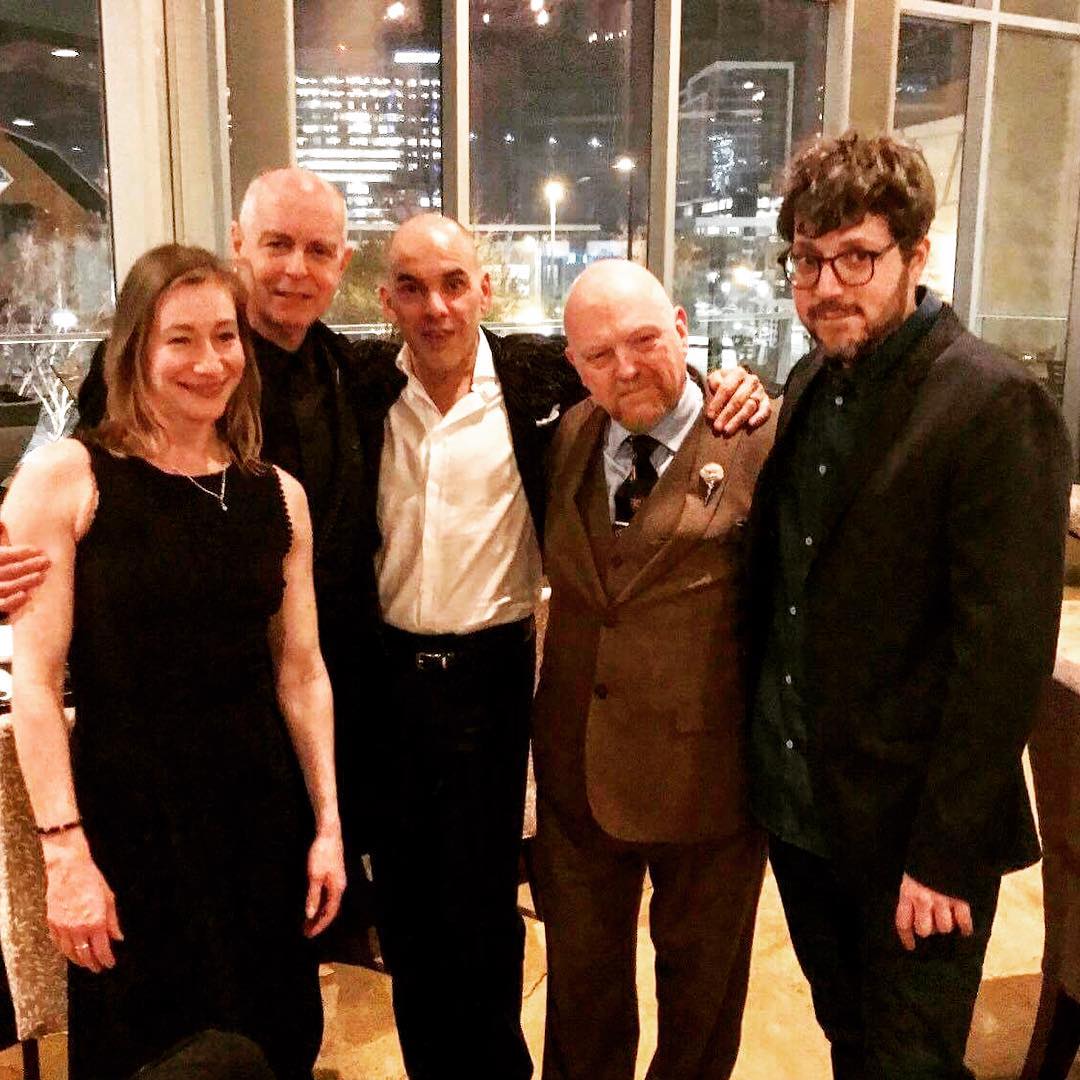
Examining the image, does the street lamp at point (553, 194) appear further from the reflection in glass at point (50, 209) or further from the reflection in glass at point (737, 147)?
the reflection in glass at point (50, 209)

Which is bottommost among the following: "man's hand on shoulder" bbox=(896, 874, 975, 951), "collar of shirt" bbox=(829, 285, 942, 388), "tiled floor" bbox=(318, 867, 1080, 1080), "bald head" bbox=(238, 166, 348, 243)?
"tiled floor" bbox=(318, 867, 1080, 1080)

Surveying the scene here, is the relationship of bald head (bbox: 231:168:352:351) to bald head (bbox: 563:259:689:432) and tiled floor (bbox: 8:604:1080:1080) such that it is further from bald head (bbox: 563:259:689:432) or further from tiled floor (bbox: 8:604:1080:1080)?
tiled floor (bbox: 8:604:1080:1080)

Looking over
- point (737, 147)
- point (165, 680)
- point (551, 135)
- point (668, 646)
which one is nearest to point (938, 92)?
point (737, 147)

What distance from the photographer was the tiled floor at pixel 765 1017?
7.89 ft

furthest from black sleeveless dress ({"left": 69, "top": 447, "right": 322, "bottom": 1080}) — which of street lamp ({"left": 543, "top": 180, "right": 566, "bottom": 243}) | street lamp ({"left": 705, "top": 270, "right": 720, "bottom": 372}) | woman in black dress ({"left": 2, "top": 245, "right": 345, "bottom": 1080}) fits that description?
street lamp ({"left": 705, "top": 270, "right": 720, "bottom": 372})

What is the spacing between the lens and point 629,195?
5.45 meters

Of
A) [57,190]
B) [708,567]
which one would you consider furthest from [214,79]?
[708,567]

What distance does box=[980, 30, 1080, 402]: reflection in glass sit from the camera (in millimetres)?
6863

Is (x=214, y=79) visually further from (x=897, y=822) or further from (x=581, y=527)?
(x=897, y=822)

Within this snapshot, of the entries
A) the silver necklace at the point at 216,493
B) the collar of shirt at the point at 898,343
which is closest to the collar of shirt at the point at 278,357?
the silver necklace at the point at 216,493

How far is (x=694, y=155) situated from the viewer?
550 cm

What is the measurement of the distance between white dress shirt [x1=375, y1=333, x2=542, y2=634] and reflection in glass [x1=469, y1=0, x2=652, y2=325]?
306 centimetres

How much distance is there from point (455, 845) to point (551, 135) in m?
3.84

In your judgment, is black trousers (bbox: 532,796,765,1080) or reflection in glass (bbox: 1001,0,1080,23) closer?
black trousers (bbox: 532,796,765,1080)
